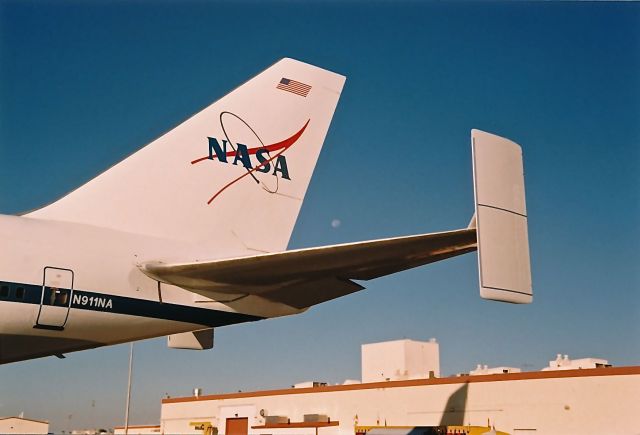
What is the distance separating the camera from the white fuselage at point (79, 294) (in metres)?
10.6

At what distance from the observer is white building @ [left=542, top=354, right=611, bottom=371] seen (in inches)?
1486

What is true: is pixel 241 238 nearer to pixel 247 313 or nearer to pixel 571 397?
pixel 247 313

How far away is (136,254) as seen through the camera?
12.1 metres

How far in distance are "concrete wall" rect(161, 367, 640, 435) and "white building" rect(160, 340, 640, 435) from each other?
48mm

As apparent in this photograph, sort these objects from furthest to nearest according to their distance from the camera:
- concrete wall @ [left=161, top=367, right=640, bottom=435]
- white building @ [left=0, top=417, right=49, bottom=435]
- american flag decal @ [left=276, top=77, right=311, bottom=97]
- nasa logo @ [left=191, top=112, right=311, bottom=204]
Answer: white building @ [left=0, top=417, right=49, bottom=435]
concrete wall @ [left=161, top=367, right=640, bottom=435]
american flag decal @ [left=276, top=77, right=311, bottom=97]
nasa logo @ [left=191, top=112, right=311, bottom=204]

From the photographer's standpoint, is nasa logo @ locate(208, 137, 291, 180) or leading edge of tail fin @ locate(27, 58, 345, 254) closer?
leading edge of tail fin @ locate(27, 58, 345, 254)

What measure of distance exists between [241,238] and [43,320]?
4.90 metres

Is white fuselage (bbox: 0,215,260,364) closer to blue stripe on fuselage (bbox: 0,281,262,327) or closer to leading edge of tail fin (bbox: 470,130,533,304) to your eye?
blue stripe on fuselage (bbox: 0,281,262,327)

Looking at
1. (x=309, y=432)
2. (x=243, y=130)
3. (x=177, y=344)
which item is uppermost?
(x=243, y=130)

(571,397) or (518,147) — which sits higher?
(518,147)

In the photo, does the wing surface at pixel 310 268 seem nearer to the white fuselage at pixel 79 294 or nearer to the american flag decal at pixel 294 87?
the white fuselage at pixel 79 294

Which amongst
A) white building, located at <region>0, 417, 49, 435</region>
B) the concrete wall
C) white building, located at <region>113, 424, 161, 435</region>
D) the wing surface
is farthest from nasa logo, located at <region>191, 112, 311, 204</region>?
white building, located at <region>0, 417, 49, 435</region>

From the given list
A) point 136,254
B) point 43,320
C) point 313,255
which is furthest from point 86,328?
point 313,255

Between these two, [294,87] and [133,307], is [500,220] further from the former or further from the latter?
[294,87]
